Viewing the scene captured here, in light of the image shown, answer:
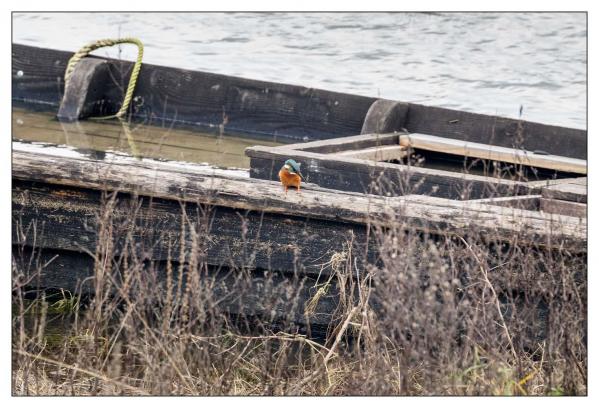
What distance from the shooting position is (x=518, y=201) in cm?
443

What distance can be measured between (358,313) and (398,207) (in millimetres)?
492

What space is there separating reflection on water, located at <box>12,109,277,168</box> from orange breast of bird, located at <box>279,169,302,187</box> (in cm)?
315

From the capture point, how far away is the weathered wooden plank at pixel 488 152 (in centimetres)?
645

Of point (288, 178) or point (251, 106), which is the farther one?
point (251, 106)

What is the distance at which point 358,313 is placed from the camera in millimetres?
4074

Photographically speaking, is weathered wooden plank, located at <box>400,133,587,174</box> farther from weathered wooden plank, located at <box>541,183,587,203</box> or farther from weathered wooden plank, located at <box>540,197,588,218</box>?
weathered wooden plank, located at <box>540,197,588,218</box>

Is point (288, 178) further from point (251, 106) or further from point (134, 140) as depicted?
point (251, 106)

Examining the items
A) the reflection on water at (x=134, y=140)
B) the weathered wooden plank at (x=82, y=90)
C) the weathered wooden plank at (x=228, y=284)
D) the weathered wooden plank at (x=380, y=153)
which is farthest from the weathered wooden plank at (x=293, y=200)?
the weathered wooden plank at (x=82, y=90)

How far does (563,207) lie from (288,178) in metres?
1.47

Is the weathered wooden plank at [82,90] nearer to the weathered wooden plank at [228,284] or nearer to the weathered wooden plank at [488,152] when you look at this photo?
the weathered wooden plank at [488,152]

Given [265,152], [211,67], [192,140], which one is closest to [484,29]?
[211,67]


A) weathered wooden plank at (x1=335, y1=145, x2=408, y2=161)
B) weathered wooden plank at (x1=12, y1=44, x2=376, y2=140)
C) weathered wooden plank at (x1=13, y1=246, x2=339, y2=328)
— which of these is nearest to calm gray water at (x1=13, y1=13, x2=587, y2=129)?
Answer: weathered wooden plank at (x1=12, y1=44, x2=376, y2=140)

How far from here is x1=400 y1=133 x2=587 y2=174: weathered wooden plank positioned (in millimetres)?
6445

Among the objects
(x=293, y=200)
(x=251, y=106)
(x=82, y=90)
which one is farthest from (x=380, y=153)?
(x=82, y=90)
